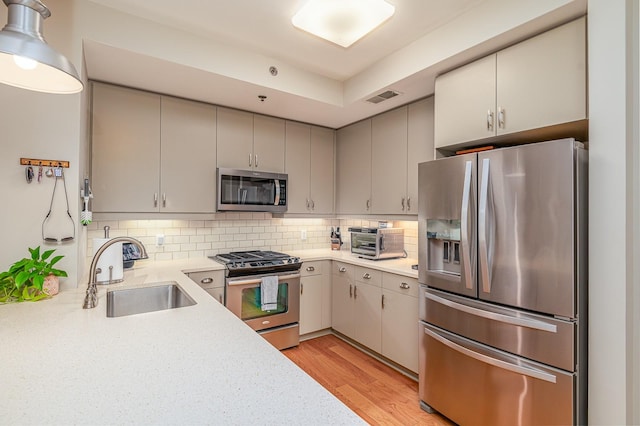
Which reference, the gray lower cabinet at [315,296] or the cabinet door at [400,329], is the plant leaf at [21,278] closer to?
the gray lower cabinet at [315,296]

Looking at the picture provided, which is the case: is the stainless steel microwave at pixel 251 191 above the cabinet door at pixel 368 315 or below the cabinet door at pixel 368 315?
above

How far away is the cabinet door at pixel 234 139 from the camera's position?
3076 mm

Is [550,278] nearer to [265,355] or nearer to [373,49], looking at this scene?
[265,355]

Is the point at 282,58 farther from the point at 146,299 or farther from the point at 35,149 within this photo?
the point at 146,299

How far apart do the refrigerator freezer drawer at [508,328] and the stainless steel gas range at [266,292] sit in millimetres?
1381

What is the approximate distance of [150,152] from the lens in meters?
2.74

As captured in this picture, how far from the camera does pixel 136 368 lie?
960 mm

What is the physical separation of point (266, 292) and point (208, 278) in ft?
1.71

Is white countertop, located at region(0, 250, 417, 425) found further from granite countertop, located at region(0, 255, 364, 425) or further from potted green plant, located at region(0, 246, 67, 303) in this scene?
potted green plant, located at region(0, 246, 67, 303)

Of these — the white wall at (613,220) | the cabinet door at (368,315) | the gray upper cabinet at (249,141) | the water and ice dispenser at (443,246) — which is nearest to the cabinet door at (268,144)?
the gray upper cabinet at (249,141)

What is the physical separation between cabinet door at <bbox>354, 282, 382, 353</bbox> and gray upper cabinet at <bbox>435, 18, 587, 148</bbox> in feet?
4.63

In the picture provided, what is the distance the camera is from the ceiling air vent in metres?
2.70

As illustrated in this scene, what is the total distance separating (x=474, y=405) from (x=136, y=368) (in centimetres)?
182

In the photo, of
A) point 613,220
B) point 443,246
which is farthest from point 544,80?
point 443,246
